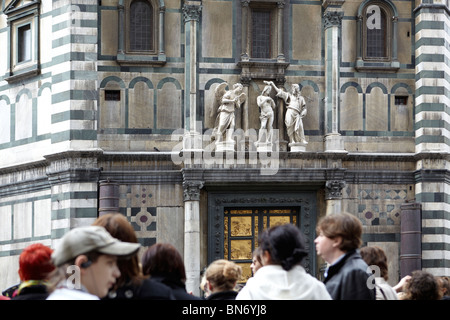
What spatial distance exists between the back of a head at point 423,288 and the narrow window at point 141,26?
14.4 meters

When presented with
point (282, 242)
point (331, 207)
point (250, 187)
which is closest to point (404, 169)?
point (331, 207)

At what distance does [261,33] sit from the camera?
71.3 ft

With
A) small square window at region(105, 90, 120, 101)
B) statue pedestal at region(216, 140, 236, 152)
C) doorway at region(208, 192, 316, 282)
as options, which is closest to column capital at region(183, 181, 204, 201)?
doorway at region(208, 192, 316, 282)

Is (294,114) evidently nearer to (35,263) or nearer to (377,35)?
(377,35)

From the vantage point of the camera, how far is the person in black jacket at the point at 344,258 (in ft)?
22.5

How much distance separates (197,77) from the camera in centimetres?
2123

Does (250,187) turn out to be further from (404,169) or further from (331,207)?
(404,169)

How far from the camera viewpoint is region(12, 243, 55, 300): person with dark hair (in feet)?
20.4

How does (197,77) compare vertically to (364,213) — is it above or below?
above

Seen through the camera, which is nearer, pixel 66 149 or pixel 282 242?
pixel 282 242

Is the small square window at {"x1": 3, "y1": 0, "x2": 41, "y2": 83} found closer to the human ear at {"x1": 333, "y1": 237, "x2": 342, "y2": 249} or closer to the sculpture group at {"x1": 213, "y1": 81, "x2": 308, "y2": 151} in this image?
the sculpture group at {"x1": 213, "y1": 81, "x2": 308, "y2": 151}

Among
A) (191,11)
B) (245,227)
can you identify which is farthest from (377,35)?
(245,227)

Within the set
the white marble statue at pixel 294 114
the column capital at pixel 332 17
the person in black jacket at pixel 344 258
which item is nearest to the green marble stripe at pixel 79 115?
the white marble statue at pixel 294 114

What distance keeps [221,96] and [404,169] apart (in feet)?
16.1
